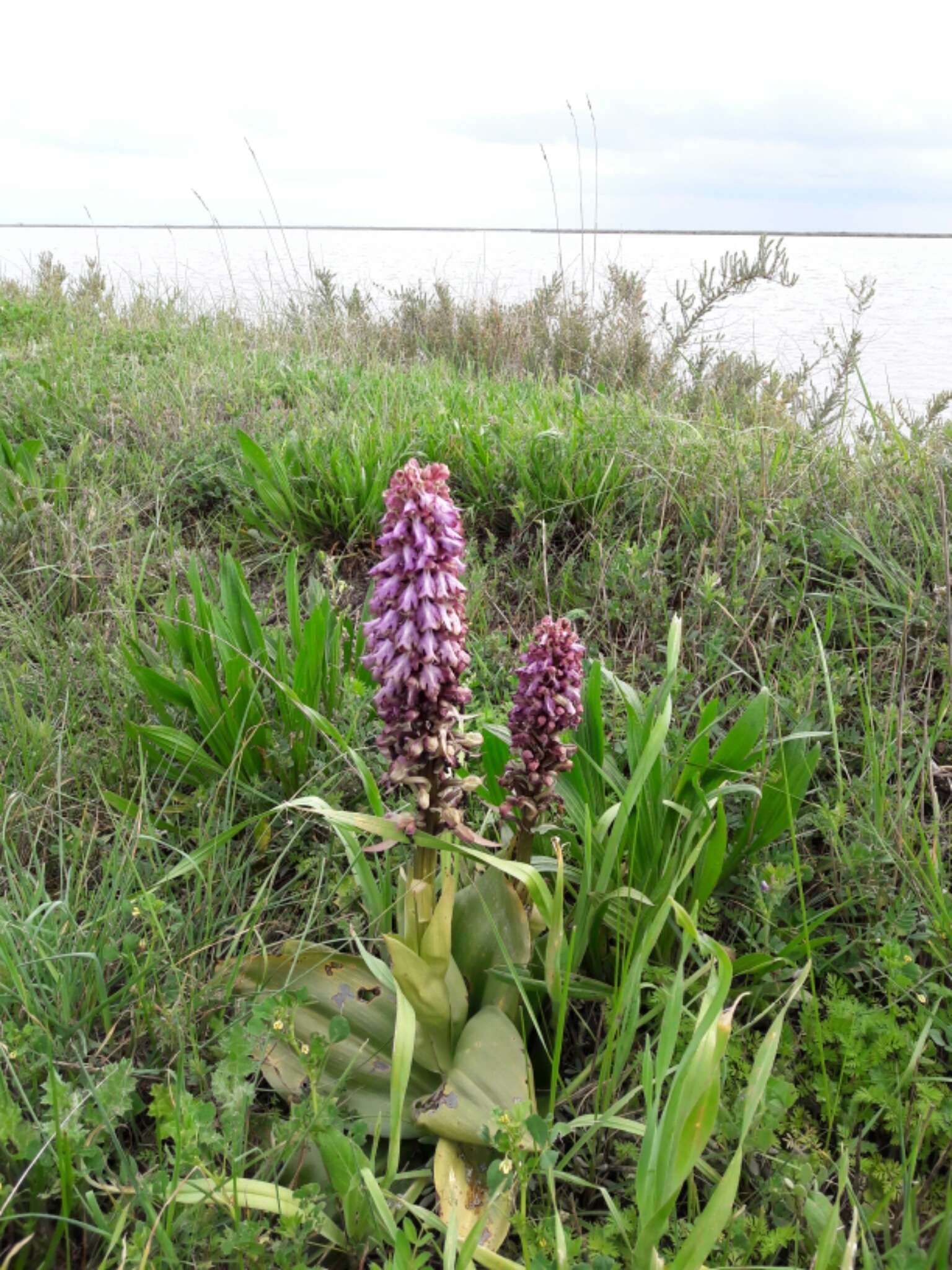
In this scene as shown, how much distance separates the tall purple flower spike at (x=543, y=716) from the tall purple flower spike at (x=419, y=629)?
140mm

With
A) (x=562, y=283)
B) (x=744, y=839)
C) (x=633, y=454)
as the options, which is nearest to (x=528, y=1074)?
(x=744, y=839)

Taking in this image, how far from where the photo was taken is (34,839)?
2.00m

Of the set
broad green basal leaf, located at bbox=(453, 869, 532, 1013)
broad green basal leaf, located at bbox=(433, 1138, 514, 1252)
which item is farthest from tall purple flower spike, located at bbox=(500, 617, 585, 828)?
broad green basal leaf, located at bbox=(433, 1138, 514, 1252)

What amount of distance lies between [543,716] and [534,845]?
21.2 inches

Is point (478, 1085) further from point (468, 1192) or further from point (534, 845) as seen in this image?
point (534, 845)

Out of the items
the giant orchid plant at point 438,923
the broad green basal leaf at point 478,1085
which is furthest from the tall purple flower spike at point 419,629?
the broad green basal leaf at point 478,1085

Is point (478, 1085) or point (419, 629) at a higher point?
point (419, 629)

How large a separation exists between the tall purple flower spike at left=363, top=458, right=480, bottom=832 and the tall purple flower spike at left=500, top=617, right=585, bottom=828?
14 centimetres

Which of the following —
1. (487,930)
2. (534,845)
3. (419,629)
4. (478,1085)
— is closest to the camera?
(419,629)

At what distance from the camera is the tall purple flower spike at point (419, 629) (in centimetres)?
132

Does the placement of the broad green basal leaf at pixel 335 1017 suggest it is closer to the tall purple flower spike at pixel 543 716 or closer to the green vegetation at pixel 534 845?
the green vegetation at pixel 534 845

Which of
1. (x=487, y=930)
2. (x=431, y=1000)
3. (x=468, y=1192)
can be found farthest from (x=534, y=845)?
(x=468, y=1192)

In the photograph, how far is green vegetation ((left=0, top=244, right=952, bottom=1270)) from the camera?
1.30 meters

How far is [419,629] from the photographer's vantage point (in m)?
1.33
